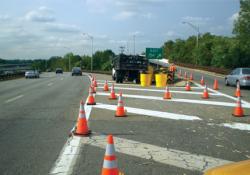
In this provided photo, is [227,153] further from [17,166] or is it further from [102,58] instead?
[102,58]

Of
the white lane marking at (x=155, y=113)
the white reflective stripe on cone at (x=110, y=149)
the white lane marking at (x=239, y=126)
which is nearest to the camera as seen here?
the white reflective stripe on cone at (x=110, y=149)

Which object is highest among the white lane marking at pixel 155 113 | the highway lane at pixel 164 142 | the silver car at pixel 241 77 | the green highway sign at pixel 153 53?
the green highway sign at pixel 153 53

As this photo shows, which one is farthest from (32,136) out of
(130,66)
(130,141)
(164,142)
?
(130,66)

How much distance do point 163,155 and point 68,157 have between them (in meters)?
1.70

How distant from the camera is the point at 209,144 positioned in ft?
28.9

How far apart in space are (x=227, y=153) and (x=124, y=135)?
2629 mm

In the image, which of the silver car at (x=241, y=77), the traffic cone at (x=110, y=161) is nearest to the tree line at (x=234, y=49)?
the silver car at (x=241, y=77)

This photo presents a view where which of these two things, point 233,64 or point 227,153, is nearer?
point 227,153

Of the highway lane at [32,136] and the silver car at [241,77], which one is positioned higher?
the silver car at [241,77]

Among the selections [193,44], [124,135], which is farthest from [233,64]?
[124,135]

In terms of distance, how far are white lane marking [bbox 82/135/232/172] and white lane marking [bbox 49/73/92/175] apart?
10.9 inches

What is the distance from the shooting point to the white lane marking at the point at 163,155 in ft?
23.0

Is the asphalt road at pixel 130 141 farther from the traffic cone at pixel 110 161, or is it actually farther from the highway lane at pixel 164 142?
the traffic cone at pixel 110 161

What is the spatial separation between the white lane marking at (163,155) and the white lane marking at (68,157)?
278 mm
